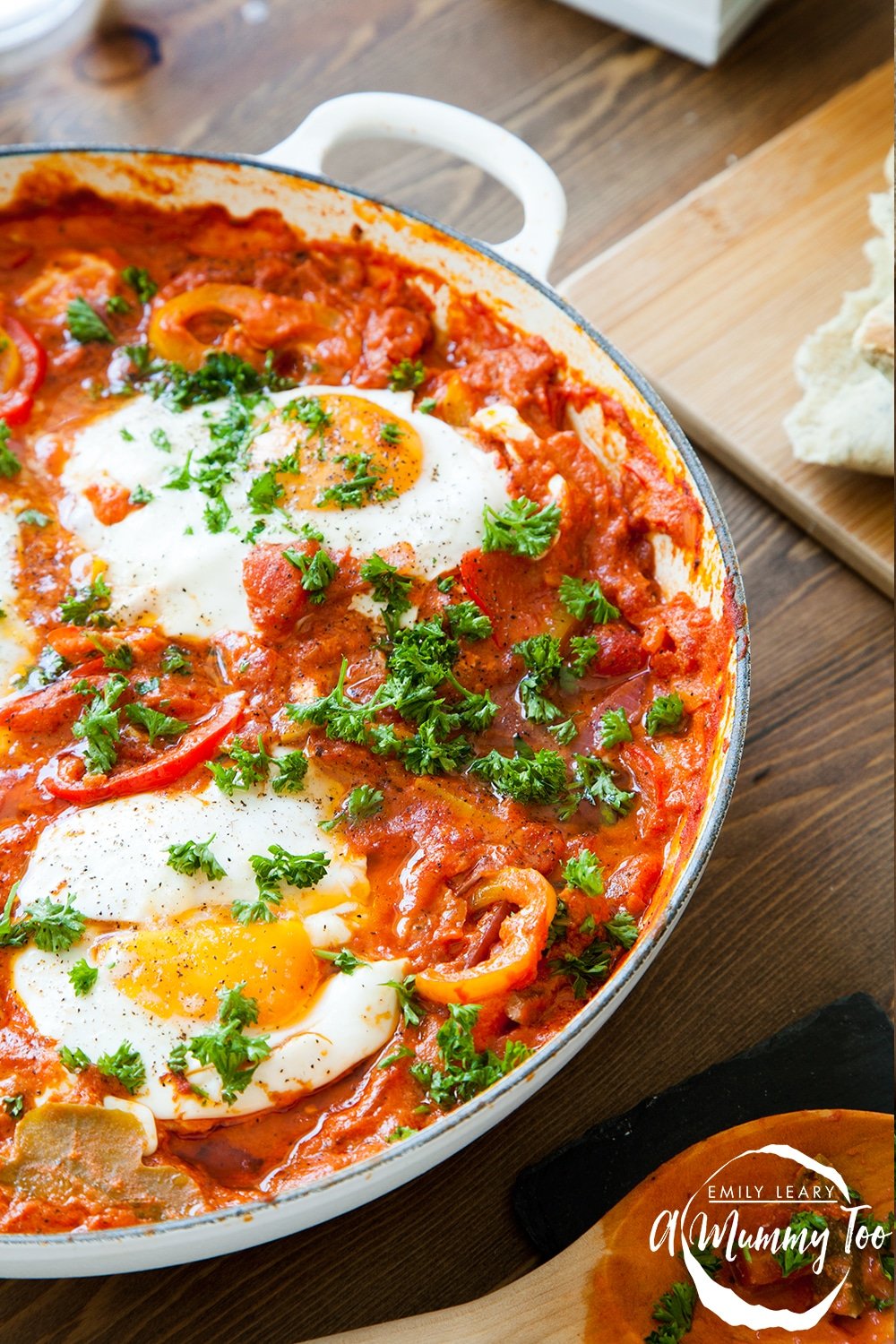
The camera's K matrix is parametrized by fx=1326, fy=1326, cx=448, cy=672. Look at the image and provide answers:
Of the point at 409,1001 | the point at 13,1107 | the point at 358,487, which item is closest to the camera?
the point at 13,1107

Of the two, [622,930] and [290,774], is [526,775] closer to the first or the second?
[622,930]

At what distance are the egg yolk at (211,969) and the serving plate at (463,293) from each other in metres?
0.43

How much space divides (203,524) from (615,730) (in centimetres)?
105

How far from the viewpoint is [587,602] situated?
9.77ft

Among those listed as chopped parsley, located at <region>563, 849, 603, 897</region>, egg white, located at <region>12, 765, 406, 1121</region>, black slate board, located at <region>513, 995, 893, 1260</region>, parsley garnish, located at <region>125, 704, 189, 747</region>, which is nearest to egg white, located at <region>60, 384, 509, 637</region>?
parsley garnish, located at <region>125, 704, 189, 747</region>

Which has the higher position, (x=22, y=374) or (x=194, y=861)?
Answer: (x=22, y=374)

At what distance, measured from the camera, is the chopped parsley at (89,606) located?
2.96m

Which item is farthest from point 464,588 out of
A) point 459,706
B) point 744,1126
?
point 744,1126

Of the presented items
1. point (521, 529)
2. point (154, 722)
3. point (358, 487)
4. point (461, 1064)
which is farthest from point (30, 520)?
point (461, 1064)

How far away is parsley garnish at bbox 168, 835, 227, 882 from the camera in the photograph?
2.58 metres

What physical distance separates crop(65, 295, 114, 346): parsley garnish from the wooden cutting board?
1.29 m

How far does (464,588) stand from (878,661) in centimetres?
109

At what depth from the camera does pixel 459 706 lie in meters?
2.86

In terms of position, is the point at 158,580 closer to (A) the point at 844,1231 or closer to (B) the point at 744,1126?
(B) the point at 744,1126
